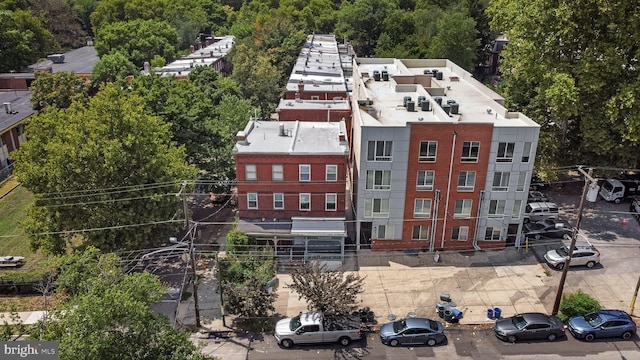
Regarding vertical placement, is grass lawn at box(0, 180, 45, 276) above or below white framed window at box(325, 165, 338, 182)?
below

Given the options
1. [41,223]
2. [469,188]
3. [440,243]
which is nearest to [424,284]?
[440,243]

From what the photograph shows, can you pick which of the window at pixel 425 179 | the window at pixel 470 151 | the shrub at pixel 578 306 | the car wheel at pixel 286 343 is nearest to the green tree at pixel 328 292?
the car wheel at pixel 286 343

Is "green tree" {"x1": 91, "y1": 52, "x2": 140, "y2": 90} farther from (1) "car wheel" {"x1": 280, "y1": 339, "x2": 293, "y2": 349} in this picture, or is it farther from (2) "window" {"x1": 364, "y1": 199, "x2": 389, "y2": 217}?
(1) "car wheel" {"x1": 280, "y1": 339, "x2": 293, "y2": 349}

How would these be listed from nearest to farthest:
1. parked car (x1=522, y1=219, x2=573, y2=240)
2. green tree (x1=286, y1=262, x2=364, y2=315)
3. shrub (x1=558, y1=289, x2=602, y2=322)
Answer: green tree (x1=286, y1=262, x2=364, y2=315) → shrub (x1=558, y1=289, x2=602, y2=322) → parked car (x1=522, y1=219, x2=573, y2=240)

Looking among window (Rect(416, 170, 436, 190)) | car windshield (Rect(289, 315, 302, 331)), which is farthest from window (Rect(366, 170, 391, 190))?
car windshield (Rect(289, 315, 302, 331))

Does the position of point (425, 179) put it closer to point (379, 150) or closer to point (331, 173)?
point (379, 150)

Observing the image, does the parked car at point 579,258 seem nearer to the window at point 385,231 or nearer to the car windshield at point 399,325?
the window at point 385,231
